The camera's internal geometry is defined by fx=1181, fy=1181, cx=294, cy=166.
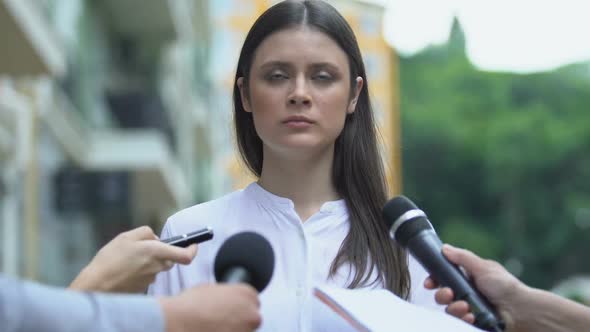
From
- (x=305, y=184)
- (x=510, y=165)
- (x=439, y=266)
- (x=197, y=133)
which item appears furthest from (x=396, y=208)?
(x=510, y=165)

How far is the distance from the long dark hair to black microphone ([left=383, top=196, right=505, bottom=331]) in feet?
1.42

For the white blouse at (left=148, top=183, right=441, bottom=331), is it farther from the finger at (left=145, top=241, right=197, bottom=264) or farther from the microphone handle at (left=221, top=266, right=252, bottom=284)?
the microphone handle at (left=221, top=266, right=252, bottom=284)

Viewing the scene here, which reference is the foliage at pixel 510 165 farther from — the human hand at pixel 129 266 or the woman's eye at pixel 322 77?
the human hand at pixel 129 266

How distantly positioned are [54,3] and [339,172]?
461 inches

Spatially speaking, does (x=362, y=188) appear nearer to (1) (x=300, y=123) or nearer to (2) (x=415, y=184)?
(1) (x=300, y=123)

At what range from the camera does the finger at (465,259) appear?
7.33ft

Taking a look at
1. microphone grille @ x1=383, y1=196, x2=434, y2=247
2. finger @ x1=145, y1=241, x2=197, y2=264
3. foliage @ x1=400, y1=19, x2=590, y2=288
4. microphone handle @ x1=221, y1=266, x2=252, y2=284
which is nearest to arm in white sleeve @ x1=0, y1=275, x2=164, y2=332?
microphone handle @ x1=221, y1=266, x2=252, y2=284

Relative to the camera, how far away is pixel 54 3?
46.3 feet

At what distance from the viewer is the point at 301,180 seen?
114 inches

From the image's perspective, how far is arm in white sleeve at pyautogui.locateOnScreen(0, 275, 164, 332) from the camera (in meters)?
1.78

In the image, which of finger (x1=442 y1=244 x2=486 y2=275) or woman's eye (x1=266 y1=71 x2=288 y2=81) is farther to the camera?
woman's eye (x1=266 y1=71 x2=288 y2=81)

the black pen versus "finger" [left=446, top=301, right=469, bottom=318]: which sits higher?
the black pen

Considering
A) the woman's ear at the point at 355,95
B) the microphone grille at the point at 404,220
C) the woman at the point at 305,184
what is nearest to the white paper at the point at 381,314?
the microphone grille at the point at 404,220

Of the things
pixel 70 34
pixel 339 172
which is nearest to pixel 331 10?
pixel 339 172
